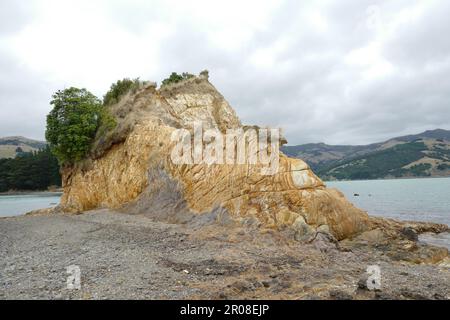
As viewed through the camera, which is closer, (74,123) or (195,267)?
(195,267)

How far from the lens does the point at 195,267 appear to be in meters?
13.9

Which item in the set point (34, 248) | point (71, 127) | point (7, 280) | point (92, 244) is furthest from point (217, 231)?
point (71, 127)

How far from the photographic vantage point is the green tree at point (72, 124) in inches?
1486

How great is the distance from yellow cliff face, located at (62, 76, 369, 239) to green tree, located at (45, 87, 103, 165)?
7.11ft

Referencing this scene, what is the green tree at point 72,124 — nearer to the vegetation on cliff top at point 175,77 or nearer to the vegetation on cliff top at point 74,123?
the vegetation on cliff top at point 74,123

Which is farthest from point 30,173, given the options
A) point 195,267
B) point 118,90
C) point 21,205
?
point 195,267

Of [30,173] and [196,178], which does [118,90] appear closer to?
[196,178]

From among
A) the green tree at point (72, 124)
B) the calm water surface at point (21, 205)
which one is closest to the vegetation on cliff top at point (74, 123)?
the green tree at point (72, 124)

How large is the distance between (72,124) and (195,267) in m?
30.0

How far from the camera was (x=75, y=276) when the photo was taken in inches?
447

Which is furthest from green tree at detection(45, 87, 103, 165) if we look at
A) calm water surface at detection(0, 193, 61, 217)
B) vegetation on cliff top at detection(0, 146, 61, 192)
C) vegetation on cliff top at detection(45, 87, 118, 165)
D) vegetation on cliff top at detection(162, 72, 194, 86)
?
vegetation on cliff top at detection(0, 146, 61, 192)

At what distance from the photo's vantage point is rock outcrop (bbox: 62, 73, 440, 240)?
22.0m

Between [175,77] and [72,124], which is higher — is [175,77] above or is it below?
above

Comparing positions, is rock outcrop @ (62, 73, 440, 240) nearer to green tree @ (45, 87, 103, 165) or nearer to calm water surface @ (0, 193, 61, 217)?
green tree @ (45, 87, 103, 165)
